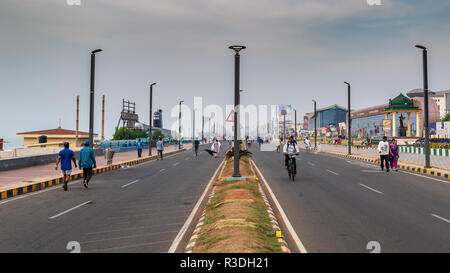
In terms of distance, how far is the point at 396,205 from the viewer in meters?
10.1

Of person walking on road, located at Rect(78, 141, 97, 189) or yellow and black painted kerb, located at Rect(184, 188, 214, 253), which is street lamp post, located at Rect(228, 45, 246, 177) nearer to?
person walking on road, located at Rect(78, 141, 97, 189)

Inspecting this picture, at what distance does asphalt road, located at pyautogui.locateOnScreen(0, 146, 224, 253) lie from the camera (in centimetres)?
652

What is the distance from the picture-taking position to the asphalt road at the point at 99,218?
652cm

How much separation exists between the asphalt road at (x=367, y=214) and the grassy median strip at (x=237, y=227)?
71 cm

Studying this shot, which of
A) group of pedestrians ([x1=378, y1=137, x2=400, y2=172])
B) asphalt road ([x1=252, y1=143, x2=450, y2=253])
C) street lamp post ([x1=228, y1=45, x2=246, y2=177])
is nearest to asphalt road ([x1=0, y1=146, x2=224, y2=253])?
street lamp post ([x1=228, y1=45, x2=246, y2=177])

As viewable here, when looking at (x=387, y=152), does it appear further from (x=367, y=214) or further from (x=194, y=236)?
(x=194, y=236)

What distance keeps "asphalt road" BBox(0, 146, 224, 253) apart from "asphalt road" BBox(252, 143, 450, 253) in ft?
9.35

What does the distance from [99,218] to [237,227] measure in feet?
12.2

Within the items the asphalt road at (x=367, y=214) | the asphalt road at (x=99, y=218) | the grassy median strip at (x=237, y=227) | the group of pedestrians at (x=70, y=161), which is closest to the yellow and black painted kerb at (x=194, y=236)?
the grassy median strip at (x=237, y=227)

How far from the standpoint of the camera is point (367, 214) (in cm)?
893

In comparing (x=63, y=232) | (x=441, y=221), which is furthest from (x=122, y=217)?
(x=441, y=221)

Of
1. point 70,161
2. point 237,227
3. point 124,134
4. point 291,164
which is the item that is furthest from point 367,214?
point 124,134

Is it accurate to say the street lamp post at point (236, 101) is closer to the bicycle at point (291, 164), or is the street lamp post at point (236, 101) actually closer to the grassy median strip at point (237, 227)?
the bicycle at point (291, 164)
